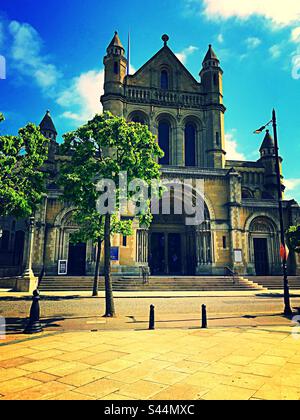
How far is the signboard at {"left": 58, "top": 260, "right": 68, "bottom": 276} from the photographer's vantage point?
2352 centimetres

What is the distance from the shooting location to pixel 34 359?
549 cm

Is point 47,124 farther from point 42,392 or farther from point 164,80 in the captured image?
point 42,392

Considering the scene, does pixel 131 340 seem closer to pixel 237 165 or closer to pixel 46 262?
pixel 46 262

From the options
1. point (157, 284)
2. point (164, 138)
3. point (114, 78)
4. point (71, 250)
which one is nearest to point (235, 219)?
point (157, 284)

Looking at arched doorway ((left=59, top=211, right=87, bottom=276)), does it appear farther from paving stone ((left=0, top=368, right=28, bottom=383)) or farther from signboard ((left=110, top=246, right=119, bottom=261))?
paving stone ((left=0, top=368, right=28, bottom=383))

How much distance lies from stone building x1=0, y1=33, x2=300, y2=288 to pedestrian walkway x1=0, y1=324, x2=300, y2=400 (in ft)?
54.9

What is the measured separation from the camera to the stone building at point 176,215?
82.1 ft

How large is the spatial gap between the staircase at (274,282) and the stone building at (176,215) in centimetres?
240

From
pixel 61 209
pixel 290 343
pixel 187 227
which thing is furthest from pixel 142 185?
pixel 187 227

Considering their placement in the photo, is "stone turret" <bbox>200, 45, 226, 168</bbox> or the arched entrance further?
"stone turret" <bbox>200, 45, 226, 168</bbox>

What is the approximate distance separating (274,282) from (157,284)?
9532 mm

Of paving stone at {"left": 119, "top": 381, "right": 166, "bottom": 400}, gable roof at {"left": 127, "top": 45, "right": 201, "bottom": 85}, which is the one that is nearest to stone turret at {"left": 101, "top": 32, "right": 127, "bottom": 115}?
gable roof at {"left": 127, "top": 45, "right": 201, "bottom": 85}

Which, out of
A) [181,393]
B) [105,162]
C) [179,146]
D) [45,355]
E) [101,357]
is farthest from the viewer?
[179,146]

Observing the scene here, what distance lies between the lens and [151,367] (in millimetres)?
4996
